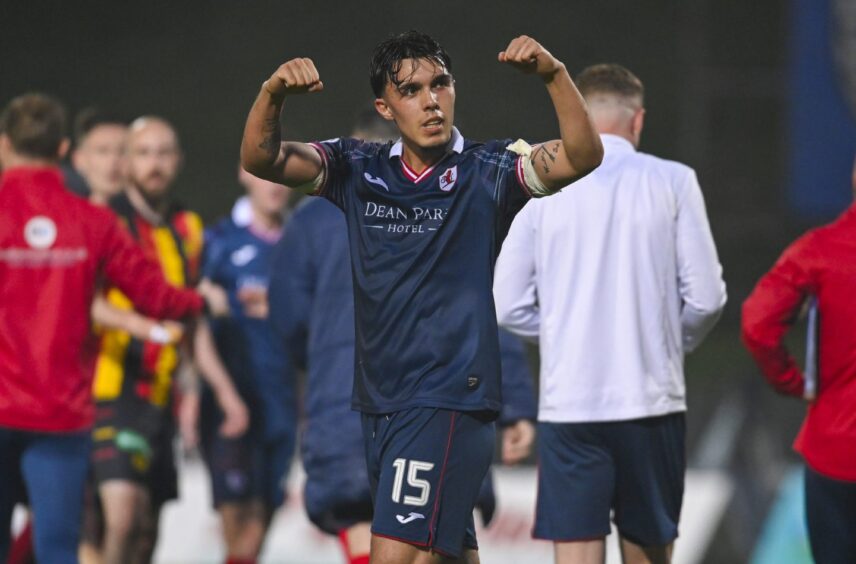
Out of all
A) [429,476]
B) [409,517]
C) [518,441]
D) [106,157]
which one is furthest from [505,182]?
[106,157]

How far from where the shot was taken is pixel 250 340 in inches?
260

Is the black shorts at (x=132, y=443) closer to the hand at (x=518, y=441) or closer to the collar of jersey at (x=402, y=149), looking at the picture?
the hand at (x=518, y=441)

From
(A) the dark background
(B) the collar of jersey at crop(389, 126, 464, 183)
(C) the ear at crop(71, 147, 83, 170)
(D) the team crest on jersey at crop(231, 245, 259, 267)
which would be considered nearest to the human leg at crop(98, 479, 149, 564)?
(D) the team crest on jersey at crop(231, 245, 259, 267)

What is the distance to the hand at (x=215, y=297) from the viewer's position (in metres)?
6.17

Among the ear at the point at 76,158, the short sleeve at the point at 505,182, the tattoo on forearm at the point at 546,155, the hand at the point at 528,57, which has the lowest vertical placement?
Result: the ear at the point at 76,158

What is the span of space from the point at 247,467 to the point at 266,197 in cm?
122

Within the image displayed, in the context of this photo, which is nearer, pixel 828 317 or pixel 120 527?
pixel 828 317

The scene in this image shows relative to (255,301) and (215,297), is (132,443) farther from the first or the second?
(255,301)

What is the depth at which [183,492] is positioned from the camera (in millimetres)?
7809

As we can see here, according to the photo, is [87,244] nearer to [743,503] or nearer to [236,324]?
[236,324]

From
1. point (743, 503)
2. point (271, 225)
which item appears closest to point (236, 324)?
point (271, 225)

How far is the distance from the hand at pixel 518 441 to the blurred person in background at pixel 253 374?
2.04 meters

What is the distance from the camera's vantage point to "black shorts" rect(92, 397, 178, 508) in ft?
19.6

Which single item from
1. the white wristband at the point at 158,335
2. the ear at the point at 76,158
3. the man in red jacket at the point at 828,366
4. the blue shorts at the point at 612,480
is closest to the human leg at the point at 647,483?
the blue shorts at the point at 612,480
